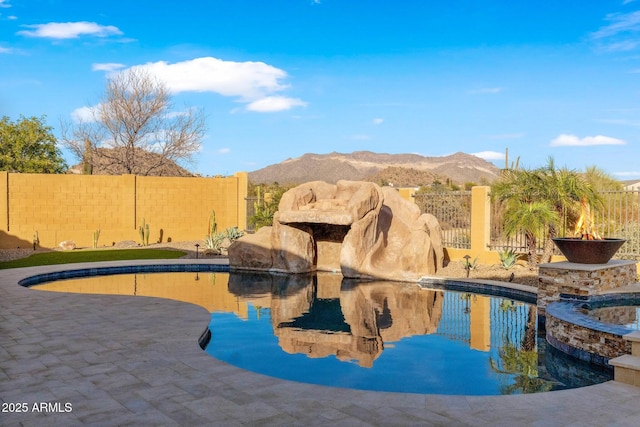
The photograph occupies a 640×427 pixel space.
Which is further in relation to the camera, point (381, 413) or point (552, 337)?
point (552, 337)

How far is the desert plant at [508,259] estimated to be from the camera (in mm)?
14477

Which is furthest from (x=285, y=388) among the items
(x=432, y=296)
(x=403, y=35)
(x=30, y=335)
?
(x=403, y=35)

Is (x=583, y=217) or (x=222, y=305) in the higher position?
(x=583, y=217)

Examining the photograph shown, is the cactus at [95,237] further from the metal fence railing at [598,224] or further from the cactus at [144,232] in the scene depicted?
the metal fence railing at [598,224]

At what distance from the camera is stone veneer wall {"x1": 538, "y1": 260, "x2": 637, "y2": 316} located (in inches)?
322

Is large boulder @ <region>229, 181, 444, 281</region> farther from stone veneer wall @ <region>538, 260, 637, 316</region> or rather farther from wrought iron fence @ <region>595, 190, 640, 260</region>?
stone veneer wall @ <region>538, 260, 637, 316</region>

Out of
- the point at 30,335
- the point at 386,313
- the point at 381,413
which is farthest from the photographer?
the point at 386,313

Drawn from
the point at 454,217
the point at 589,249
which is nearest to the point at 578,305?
the point at 589,249

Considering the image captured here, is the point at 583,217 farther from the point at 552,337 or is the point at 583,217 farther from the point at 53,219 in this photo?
the point at 53,219

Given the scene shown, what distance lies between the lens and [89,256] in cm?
1791

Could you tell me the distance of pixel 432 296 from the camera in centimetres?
1165

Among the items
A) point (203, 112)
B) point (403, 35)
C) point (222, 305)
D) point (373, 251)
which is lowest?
point (222, 305)

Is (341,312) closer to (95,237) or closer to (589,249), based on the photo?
(589,249)

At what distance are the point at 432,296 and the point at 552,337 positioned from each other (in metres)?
4.22
